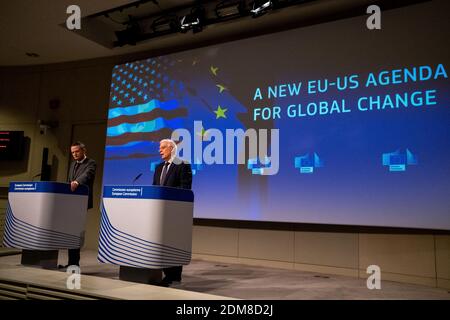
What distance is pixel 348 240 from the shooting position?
13.7ft

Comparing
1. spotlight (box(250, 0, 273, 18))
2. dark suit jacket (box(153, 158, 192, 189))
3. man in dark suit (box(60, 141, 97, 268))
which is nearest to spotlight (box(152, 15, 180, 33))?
spotlight (box(250, 0, 273, 18))

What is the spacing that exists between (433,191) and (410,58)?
4.51 ft

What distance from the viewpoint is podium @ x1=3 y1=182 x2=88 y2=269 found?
335 centimetres

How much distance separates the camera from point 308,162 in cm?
428

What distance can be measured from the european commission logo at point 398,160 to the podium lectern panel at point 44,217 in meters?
3.04

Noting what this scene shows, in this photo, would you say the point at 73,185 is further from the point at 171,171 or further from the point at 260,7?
the point at 260,7

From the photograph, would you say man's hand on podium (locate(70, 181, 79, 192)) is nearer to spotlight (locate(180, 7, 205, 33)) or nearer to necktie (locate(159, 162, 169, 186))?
necktie (locate(159, 162, 169, 186))

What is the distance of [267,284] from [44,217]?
6.82 feet

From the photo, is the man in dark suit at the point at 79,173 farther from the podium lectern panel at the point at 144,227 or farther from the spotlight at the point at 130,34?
the spotlight at the point at 130,34

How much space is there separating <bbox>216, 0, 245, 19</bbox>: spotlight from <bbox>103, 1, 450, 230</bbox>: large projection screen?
36 centimetres

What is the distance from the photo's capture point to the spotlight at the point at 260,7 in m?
4.48

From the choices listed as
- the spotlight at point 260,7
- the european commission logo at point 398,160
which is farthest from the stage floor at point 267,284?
the spotlight at point 260,7

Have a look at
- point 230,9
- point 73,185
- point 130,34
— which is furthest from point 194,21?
point 73,185
